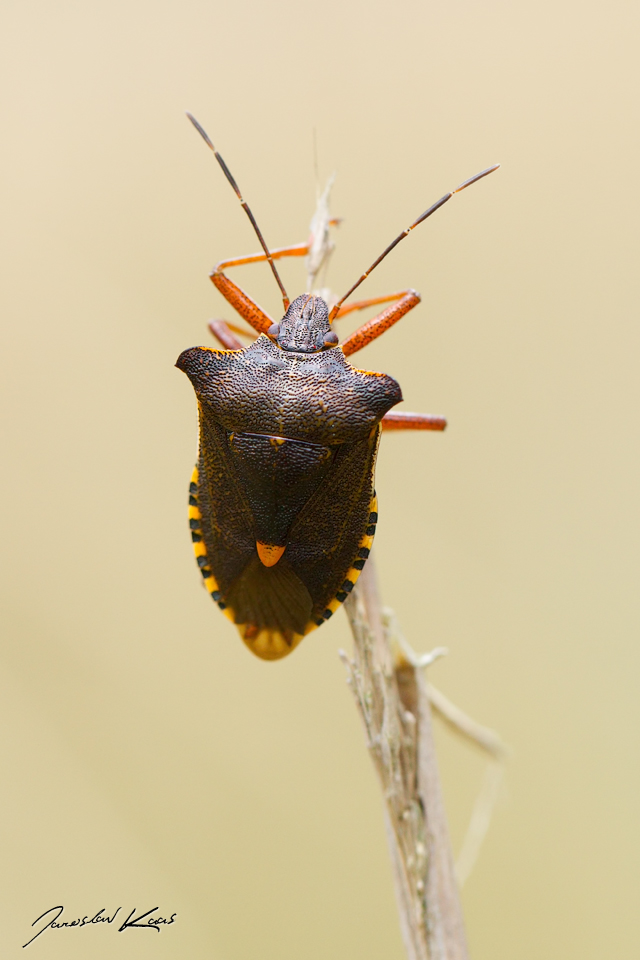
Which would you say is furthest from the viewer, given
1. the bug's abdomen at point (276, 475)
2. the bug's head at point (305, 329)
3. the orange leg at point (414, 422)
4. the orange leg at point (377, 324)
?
the orange leg at point (414, 422)

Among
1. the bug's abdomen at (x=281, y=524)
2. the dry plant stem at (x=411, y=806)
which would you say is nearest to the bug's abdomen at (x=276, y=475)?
the bug's abdomen at (x=281, y=524)

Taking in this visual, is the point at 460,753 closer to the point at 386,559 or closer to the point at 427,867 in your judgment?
the point at 386,559

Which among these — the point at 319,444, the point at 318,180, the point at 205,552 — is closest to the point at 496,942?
the point at 205,552

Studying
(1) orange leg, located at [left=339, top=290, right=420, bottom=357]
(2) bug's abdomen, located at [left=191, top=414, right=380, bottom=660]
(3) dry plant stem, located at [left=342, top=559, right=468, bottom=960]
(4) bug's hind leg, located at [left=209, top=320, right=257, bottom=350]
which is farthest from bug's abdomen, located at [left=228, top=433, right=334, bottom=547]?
(4) bug's hind leg, located at [left=209, top=320, right=257, bottom=350]

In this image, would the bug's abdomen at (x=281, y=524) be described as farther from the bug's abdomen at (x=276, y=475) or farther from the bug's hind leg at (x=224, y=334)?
the bug's hind leg at (x=224, y=334)

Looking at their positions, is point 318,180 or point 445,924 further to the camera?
point 318,180

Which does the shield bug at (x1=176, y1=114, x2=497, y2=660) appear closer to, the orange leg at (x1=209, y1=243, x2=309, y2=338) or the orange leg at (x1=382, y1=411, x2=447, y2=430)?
the orange leg at (x1=209, y1=243, x2=309, y2=338)

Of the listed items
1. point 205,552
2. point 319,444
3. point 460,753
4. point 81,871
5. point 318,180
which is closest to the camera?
point 319,444

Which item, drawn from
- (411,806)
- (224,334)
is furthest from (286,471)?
(411,806)
